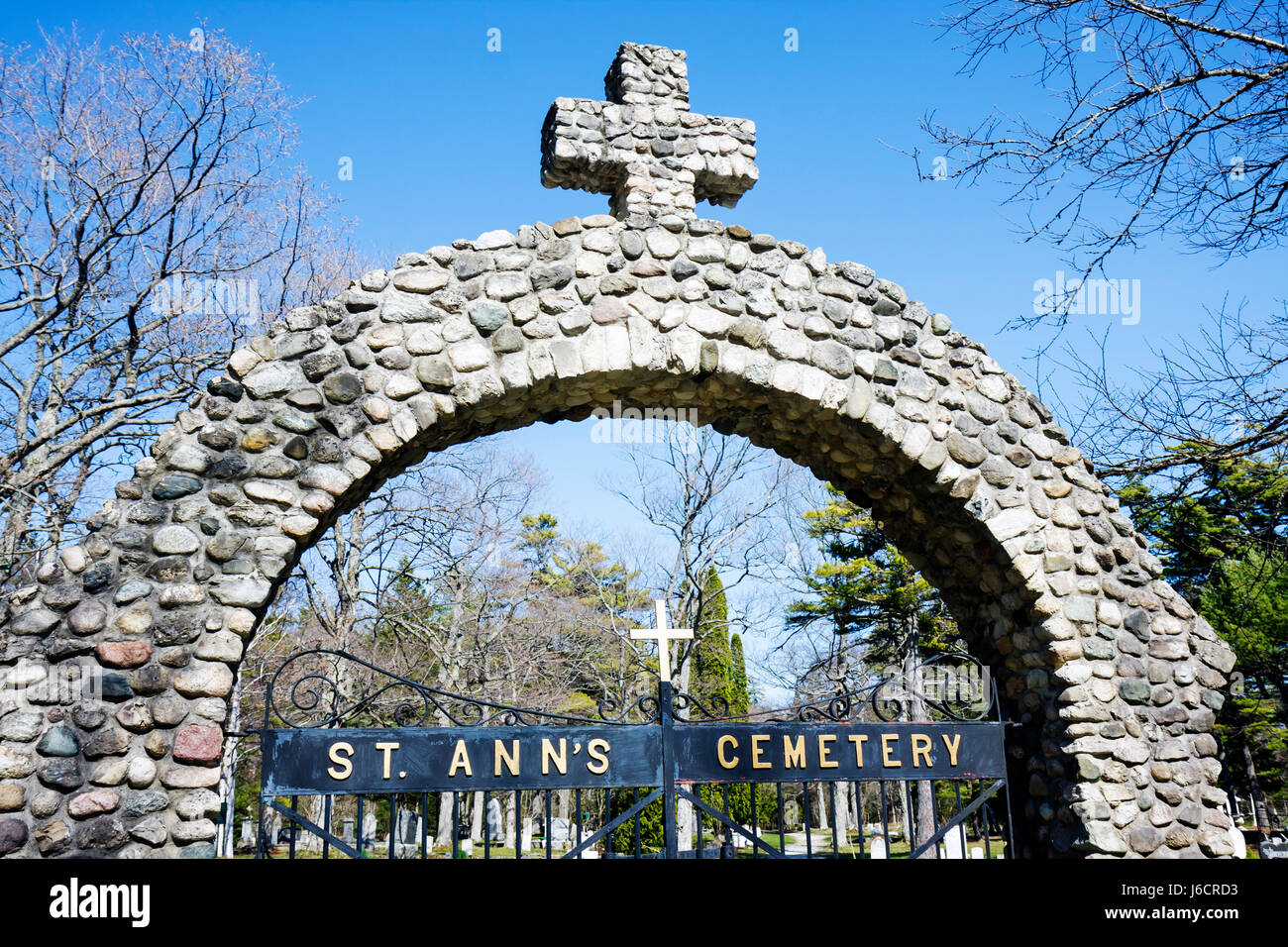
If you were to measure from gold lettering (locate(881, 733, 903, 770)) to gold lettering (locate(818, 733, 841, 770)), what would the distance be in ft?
0.84

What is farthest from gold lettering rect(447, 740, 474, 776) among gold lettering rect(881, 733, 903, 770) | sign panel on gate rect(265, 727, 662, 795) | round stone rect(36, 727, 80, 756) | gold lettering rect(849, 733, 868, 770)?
gold lettering rect(881, 733, 903, 770)

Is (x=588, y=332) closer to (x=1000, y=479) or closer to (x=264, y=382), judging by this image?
(x=264, y=382)

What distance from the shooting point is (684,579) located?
1691 cm

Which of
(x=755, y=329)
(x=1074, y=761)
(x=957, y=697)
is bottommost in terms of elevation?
(x=1074, y=761)

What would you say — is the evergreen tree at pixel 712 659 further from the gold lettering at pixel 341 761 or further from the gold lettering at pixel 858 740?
the gold lettering at pixel 341 761

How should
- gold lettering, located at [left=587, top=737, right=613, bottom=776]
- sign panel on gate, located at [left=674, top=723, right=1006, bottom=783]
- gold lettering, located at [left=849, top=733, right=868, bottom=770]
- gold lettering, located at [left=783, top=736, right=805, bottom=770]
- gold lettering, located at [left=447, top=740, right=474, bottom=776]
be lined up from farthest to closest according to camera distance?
gold lettering, located at [left=849, top=733, right=868, bottom=770] → gold lettering, located at [left=783, top=736, right=805, bottom=770] → sign panel on gate, located at [left=674, top=723, right=1006, bottom=783] → gold lettering, located at [left=587, top=737, right=613, bottom=776] → gold lettering, located at [left=447, top=740, right=474, bottom=776]

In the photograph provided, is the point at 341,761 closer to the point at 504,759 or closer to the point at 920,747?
the point at 504,759

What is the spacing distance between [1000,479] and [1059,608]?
0.77 meters

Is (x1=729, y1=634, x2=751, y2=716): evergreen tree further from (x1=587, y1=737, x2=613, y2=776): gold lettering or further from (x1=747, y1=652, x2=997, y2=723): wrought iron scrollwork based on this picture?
(x1=587, y1=737, x2=613, y2=776): gold lettering

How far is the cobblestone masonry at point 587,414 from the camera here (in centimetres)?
409

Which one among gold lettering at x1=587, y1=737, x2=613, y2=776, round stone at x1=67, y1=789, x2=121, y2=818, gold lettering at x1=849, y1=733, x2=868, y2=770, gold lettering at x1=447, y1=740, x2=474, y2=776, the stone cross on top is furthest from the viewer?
the stone cross on top

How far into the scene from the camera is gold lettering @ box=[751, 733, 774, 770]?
480 centimetres

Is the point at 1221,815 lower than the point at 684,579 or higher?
lower
